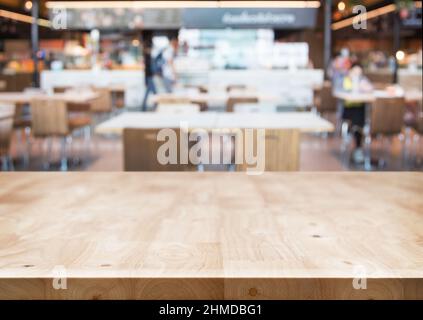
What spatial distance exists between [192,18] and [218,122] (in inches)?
375

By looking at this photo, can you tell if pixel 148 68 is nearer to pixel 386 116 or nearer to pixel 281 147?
pixel 386 116

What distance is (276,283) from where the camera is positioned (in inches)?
39.9

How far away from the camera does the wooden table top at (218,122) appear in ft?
12.1

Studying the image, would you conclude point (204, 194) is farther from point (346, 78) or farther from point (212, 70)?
point (212, 70)

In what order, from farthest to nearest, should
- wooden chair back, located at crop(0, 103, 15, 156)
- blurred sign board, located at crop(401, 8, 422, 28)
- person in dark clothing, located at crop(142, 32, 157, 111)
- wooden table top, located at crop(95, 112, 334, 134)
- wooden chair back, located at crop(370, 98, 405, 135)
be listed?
blurred sign board, located at crop(401, 8, 422, 28) < person in dark clothing, located at crop(142, 32, 157, 111) < wooden chair back, located at crop(370, 98, 405, 135) < wooden chair back, located at crop(0, 103, 15, 156) < wooden table top, located at crop(95, 112, 334, 134)

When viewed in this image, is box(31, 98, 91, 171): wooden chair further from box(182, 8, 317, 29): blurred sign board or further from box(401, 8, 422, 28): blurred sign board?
box(401, 8, 422, 28): blurred sign board

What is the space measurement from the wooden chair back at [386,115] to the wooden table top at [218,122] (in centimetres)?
193

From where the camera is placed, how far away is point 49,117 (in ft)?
20.6

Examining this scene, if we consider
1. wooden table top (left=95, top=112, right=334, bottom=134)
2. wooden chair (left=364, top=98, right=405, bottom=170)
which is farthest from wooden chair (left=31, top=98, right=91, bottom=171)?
wooden chair (left=364, top=98, right=405, bottom=170)

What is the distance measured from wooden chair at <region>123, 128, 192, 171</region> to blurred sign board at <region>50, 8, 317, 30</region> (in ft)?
32.3

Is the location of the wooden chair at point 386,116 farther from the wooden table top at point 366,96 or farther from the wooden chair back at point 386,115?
the wooden table top at point 366,96

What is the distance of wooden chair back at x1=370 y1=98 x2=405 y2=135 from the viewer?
6234 millimetres

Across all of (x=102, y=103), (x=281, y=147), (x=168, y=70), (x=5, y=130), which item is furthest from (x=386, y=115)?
(x=168, y=70)
